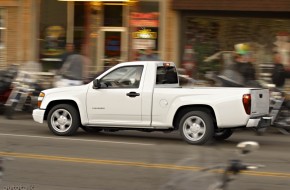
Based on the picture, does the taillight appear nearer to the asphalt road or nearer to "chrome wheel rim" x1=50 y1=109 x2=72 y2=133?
the asphalt road

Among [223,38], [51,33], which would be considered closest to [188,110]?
[223,38]

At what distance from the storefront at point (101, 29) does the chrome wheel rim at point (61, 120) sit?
6.94 m

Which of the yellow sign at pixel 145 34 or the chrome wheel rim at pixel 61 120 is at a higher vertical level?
the yellow sign at pixel 145 34

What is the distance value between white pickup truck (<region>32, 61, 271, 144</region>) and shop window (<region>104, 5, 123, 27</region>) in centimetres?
737

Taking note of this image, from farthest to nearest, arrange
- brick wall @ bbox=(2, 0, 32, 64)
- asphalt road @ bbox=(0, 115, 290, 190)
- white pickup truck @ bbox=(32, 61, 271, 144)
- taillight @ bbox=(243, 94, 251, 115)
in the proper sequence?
brick wall @ bbox=(2, 0, 32, 64) < white pickup truck @ bbox=(32, 61, 271, 144) < taillight @ bbox=(243, 94, 251, 115) < asphalt road @ bbox=(0, 115, 290, 190)

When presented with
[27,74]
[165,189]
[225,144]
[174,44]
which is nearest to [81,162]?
[225,144]

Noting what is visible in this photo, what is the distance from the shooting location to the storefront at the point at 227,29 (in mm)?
17375

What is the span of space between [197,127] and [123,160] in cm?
250

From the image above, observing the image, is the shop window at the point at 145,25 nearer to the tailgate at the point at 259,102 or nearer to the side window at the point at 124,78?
the side window at the point at 124,78

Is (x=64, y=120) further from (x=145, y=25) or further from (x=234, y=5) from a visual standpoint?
(x=234, y=5)

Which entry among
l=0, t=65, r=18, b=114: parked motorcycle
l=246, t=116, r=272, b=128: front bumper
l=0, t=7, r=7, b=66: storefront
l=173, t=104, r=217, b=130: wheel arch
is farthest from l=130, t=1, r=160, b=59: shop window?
l=246, t=116, r=272, b=128: front bumper

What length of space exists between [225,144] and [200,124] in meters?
0.91

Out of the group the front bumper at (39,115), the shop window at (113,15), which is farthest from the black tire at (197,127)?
the shop window at (113,15)

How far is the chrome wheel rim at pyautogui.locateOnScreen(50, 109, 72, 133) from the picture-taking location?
12219 mm
